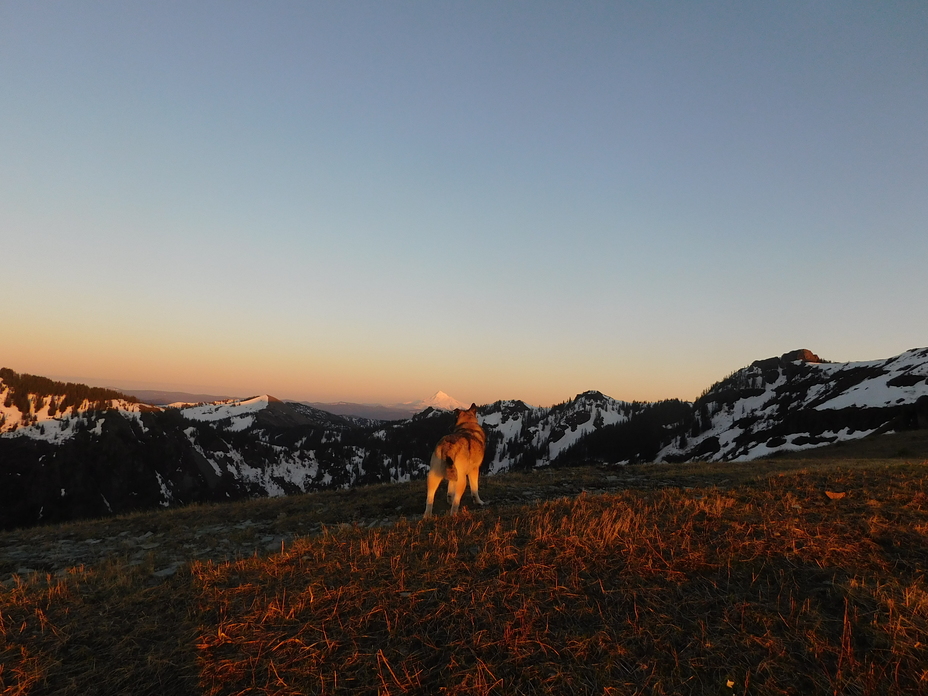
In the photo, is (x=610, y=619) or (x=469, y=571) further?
(x=469, y=571)

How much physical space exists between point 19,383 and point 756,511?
15257cm

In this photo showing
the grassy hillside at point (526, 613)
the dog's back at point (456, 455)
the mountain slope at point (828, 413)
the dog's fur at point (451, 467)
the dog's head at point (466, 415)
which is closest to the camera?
the grassy hillside at point (526, 613)

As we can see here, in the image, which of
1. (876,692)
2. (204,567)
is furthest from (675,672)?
(204,567)

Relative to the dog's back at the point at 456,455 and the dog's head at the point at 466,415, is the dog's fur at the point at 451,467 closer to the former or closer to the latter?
the dog's back at the point at 456,455

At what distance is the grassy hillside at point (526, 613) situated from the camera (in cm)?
339

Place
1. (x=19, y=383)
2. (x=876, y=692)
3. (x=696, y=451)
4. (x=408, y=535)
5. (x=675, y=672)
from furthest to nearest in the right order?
(x=696, y=451)
(x=19, y=383)
(x=408, y=535)
(x=675, y=672)
(x=876, y=692)

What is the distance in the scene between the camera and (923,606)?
381 centimetres

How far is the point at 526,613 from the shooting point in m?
4.16

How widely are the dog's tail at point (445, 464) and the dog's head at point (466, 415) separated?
366cm

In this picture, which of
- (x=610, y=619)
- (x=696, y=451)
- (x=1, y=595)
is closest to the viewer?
(x=610, y=619)

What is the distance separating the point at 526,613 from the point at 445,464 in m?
5.90

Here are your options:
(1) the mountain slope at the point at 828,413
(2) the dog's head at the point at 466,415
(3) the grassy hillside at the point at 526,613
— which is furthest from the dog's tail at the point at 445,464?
(1) the mountain slope at the point at 828,413

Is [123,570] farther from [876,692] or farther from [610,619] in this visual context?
[876,692]

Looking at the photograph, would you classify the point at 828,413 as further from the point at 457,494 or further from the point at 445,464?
the point at 445,464
